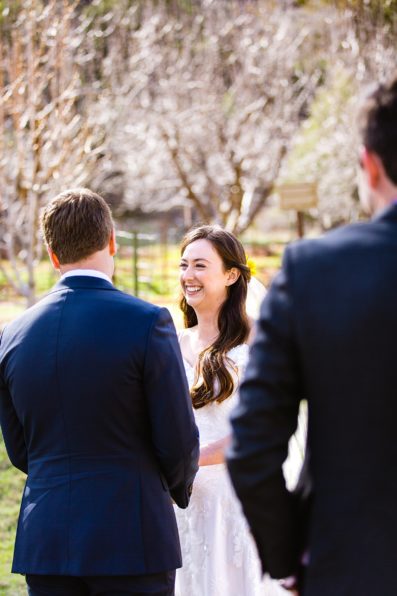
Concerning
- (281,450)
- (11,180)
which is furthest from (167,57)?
(281,450)

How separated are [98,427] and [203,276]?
1474 millimetres

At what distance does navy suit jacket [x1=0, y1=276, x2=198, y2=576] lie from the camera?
2.65 meters

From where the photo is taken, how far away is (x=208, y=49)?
68.4 feet

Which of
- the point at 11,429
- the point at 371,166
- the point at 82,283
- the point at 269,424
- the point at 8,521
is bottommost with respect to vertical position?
the point at 8,521

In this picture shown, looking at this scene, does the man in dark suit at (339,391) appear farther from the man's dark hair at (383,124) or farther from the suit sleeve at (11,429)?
the suit sleeve at (11,429)

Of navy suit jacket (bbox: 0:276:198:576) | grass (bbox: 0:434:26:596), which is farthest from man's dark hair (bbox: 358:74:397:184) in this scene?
grass (bbox: 0:434:26:596)

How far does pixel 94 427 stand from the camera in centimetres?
266

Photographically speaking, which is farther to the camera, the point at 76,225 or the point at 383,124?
the point at 76,225

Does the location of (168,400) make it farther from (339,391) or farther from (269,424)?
(339,391)

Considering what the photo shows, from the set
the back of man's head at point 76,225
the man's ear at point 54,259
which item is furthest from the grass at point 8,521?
the back of man's head at point 76,225

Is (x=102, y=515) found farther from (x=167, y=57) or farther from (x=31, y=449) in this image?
(x=167, y=57)

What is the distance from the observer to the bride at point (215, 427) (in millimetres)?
3865

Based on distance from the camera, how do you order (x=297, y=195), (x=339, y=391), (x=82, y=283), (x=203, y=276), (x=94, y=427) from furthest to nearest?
(x=297, y=195) < (x=203, y=276) < (x=82, y=283) < (x=94, y=427) < (x=339, y=391)

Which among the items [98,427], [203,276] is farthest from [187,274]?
[98,427]
